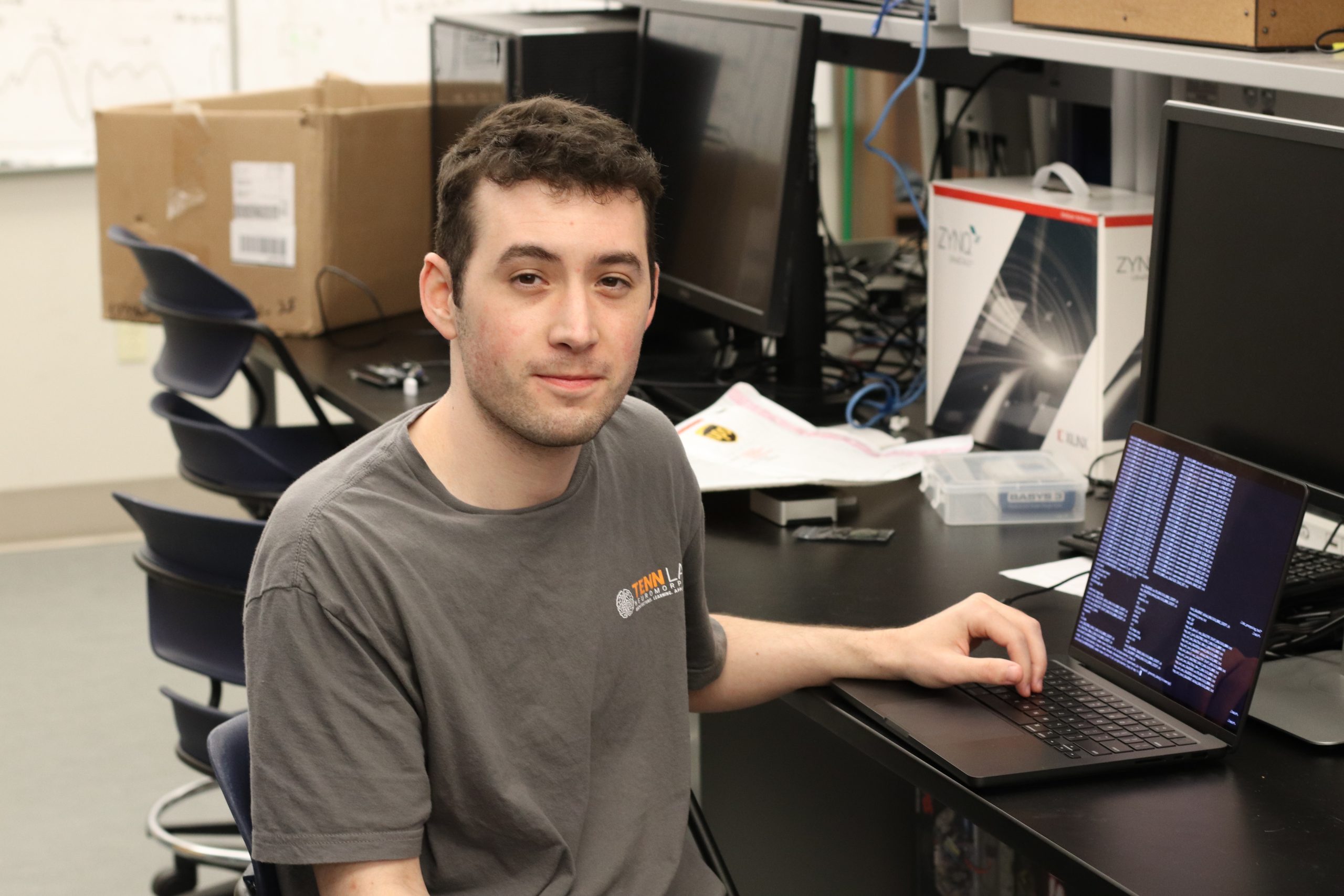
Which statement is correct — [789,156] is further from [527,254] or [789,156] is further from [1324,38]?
[527,254]

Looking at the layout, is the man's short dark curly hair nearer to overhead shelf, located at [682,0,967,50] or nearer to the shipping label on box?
overhead shelf, located at [682,0,967,50]

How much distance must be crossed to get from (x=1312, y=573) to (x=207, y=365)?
167cm

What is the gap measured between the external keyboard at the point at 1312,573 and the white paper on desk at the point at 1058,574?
10 centimetres

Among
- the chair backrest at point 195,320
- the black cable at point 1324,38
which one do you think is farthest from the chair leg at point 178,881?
the black cable at point 1324,38

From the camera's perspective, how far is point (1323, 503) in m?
1.25

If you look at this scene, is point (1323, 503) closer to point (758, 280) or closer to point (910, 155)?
point (758, 280)

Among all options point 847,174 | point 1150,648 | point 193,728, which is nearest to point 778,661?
point 1150,648

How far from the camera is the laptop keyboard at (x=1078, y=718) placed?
3.78 ft

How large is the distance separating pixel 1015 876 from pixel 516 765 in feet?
3.21

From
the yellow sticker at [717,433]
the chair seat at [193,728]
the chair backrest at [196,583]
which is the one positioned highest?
the yellow sticker at [717,433]

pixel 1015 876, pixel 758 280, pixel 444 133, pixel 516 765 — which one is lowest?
pixel 1015 876

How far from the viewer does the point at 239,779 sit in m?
1.10

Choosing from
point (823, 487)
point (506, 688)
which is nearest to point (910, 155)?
point (823, 487)

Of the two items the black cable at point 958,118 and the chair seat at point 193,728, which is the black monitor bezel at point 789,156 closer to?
the black cable at point 958,118
